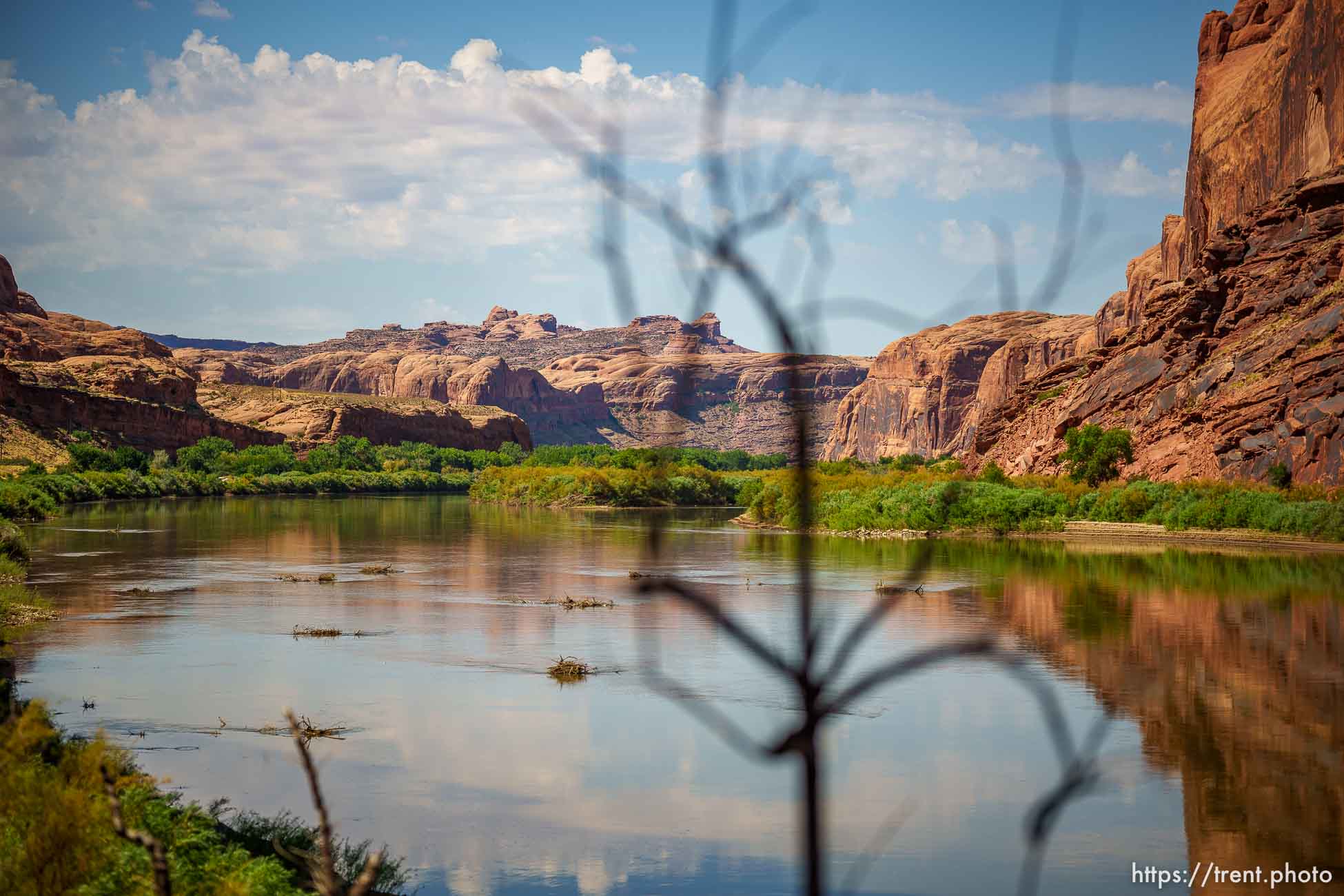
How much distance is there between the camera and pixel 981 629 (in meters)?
24.0

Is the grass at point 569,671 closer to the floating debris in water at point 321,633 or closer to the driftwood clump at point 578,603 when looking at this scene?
the floating debris in water at point 321,633

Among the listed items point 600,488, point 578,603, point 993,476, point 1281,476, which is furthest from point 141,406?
point 1281,476

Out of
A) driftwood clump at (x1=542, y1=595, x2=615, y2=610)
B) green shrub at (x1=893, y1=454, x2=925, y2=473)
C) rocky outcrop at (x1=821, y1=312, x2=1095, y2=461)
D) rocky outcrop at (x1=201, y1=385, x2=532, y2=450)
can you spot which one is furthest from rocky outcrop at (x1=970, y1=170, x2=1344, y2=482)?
rocky outcrop at (x1=201, y1=385, x2=532, y2=450)

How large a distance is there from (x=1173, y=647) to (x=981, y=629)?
11.6ft

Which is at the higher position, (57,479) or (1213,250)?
(1213,250)

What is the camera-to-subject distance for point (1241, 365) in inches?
2104

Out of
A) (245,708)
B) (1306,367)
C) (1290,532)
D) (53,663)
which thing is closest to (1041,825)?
(245,708)

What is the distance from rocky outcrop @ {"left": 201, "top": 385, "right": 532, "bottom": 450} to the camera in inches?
5015

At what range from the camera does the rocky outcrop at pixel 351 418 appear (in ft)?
418

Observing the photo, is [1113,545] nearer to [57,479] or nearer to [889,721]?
[889,721]

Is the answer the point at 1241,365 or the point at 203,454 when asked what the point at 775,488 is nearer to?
the point at 1241,365

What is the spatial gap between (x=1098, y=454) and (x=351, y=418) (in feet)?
300

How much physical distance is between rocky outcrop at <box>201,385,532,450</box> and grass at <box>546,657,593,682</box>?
10828 cm

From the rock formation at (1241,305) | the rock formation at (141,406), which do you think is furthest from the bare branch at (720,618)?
the rock formation at (141,406)
